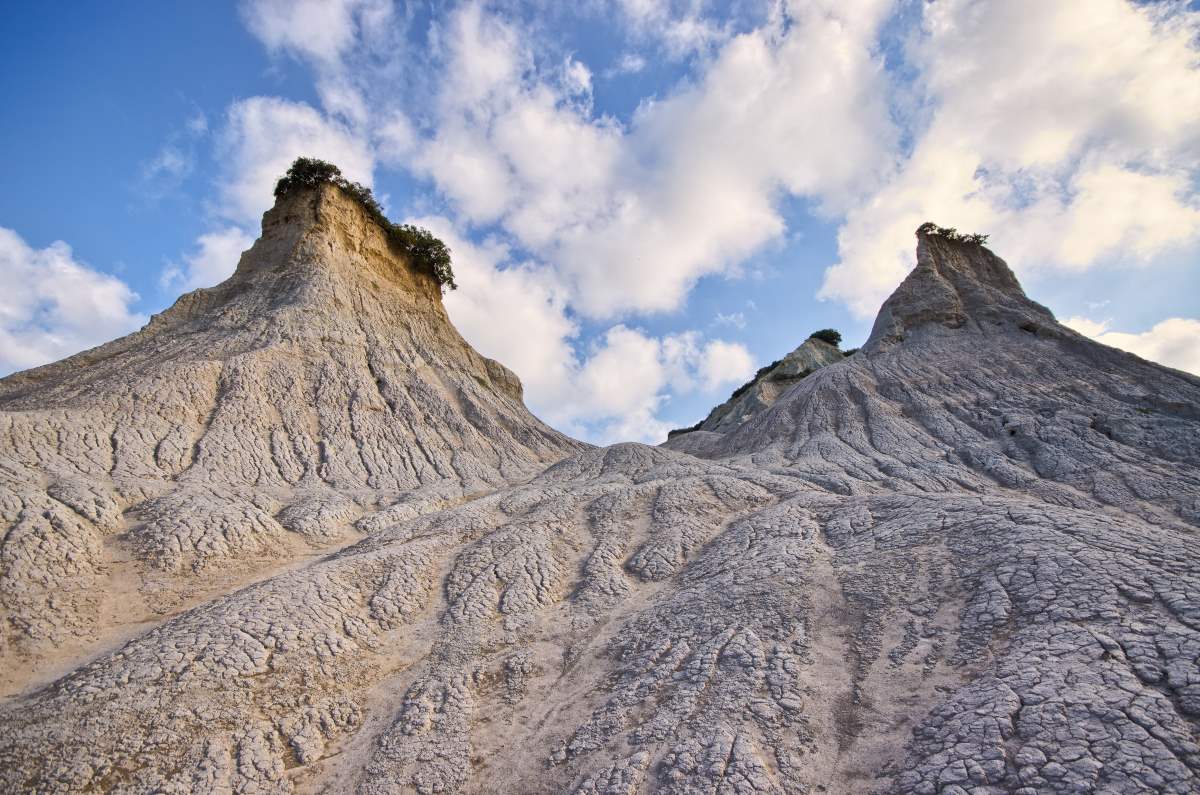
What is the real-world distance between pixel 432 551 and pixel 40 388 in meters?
18.0

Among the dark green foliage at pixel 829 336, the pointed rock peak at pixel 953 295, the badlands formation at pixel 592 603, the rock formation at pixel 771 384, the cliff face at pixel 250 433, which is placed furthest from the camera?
the dark green foliage at pixel 829 336

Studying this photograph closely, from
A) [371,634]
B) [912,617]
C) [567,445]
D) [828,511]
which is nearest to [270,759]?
[371,634]

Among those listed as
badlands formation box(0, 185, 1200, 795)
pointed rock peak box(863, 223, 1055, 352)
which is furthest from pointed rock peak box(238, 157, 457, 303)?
pointed rock peak box(863, 223, 1055, 352)

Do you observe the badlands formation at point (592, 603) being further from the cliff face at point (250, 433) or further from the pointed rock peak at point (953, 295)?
the pointed rock peak at point (953, 295)

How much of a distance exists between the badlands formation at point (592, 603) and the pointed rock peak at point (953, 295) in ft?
20.5

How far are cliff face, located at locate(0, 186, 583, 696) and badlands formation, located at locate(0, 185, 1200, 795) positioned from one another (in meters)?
0.10

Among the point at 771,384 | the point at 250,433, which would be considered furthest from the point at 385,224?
the point at 771,384

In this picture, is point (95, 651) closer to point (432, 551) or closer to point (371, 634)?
point (371, 634)

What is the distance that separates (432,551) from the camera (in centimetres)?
1095

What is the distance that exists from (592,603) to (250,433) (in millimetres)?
13700

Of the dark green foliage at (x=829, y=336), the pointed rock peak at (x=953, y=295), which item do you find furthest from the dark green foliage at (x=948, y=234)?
the dark green foliage at (x=829, y=336)

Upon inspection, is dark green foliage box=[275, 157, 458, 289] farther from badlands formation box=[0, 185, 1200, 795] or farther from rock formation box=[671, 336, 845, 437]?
rock formation box=[671, 336, 845, 437]

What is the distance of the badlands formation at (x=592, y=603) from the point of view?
5168 mm

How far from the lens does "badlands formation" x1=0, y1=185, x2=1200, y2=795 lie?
5.17m
